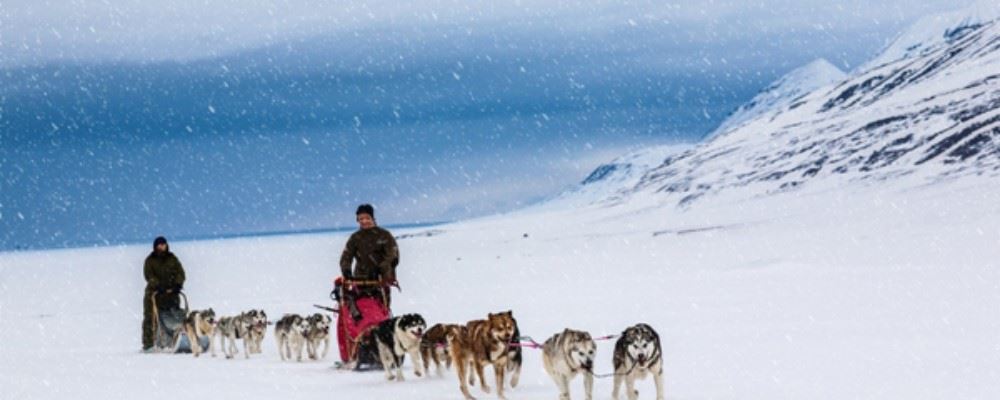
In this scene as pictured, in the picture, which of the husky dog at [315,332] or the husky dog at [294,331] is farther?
the husky dog at [315,332]

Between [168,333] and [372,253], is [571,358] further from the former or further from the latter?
[168,333]

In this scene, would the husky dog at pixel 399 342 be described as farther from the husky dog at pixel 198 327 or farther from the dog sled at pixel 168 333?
the dog sled at pixel 168 333

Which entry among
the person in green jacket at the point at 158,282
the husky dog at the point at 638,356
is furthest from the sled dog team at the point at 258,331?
the husky dog at the point at 638,356

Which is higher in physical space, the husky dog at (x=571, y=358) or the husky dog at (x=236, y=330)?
the husky dog at (x=236, y=330)

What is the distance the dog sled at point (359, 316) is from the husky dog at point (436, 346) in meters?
0.89

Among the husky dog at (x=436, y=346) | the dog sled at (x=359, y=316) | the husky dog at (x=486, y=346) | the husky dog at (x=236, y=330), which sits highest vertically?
the husky dog at (x=236, y=330)

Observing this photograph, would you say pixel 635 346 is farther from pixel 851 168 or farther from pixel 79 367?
pixel 851 168

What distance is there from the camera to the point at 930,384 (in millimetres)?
11727

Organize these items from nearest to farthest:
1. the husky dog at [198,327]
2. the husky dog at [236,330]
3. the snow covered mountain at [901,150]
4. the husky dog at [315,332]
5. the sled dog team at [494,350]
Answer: the sled dog team at [494,350]
the husky dog at [315,332]
the husky dog at [236,330]
the husky dog at [198,327]
the snow covered mountain at [901,150]

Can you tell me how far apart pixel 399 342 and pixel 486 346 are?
2224 millimetres

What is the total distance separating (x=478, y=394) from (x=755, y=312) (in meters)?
9.71

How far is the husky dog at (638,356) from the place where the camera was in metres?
10.8

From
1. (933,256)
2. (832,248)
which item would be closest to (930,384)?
(933,256)

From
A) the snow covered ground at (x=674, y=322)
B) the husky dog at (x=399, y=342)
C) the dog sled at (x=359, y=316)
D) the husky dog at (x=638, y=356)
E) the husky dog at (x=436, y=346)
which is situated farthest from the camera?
the dog sled at (x=359, y=316)
